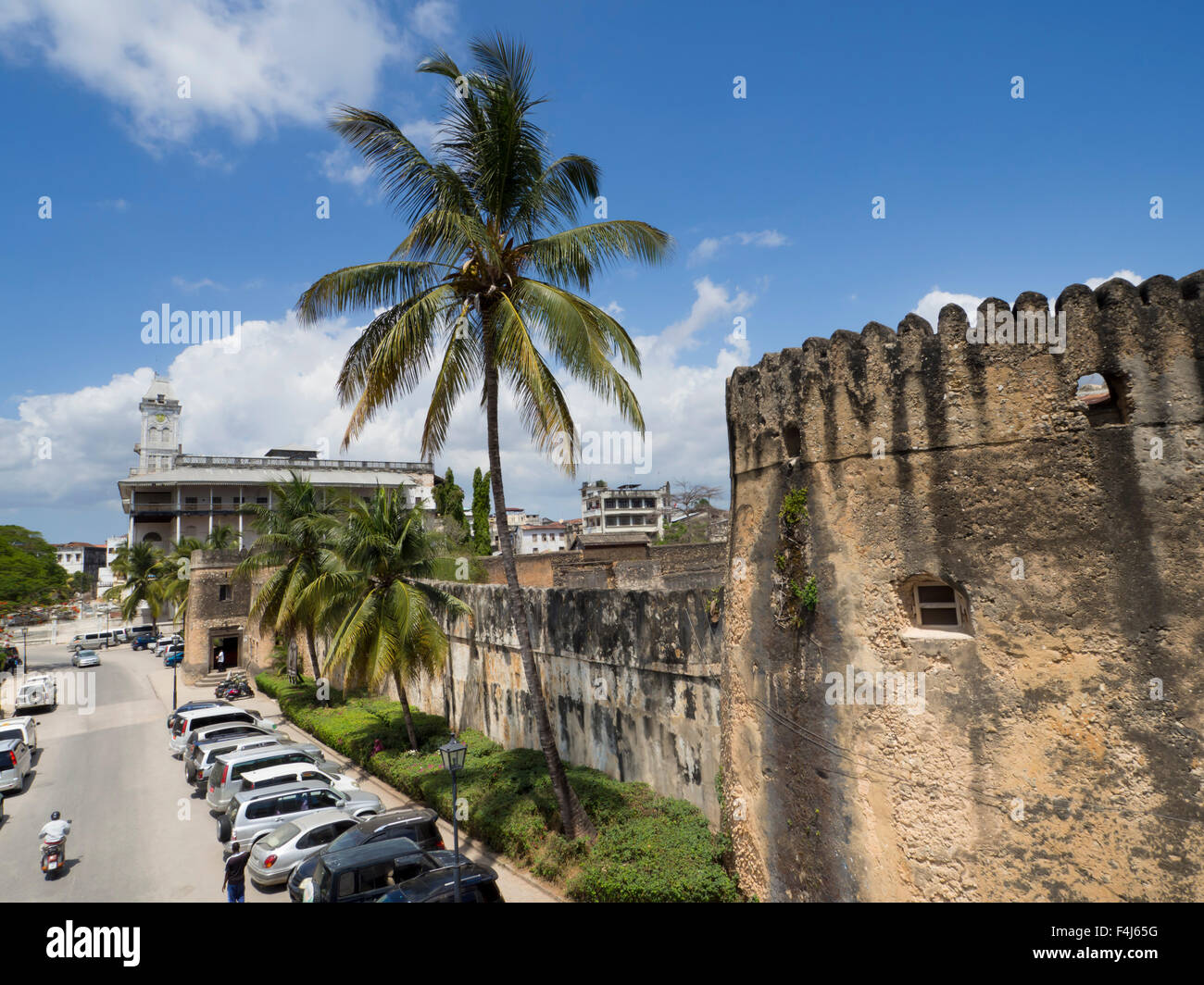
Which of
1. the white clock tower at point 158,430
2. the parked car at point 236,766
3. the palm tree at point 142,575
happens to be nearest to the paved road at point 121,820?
the parked car at point 236,766

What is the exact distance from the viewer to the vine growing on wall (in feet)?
26.4

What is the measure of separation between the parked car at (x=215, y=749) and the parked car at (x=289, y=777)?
2.28 metres

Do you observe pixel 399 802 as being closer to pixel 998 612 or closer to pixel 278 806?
pixel 278 806

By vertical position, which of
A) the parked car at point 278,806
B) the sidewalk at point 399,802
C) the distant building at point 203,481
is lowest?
the sidewalk at point 399,802

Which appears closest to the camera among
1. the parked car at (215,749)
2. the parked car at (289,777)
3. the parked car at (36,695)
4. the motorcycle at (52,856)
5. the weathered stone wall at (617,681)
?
the weathered stone wall at (617,681)

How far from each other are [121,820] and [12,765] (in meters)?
5.46

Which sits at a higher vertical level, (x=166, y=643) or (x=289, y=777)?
(x=289, y=777)

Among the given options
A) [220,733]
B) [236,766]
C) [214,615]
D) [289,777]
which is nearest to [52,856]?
[236,766]

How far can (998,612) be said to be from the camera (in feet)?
22.0

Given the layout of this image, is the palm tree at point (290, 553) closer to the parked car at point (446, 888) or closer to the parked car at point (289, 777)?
the parked car at point (289, 777)

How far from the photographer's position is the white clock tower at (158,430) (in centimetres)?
7688

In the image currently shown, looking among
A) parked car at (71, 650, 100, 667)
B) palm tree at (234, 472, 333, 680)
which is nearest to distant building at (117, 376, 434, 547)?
parked car at (71, 650, 100, 667)

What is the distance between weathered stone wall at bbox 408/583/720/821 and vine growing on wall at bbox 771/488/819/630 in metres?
3.37
